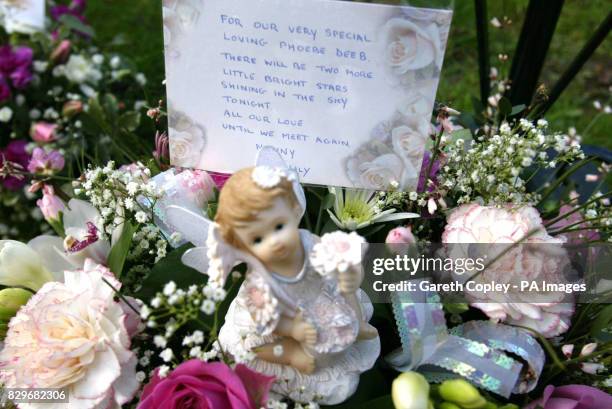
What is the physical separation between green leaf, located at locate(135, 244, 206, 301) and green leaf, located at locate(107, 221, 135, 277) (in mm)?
40

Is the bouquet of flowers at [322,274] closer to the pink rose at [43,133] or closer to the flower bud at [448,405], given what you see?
the flower bud at [448,405]

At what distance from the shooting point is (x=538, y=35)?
1223mm

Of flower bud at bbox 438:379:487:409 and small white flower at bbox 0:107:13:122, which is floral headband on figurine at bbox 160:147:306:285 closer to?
flower bud at bbox 438:379:487:409

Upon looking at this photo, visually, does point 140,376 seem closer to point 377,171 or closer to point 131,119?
point 377,171

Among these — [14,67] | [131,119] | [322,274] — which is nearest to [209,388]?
[322,274]

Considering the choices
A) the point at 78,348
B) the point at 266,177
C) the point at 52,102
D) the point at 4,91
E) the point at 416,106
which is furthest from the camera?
the point at 52,102

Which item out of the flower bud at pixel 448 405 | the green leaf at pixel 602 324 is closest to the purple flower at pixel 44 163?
the flower bud at pixel 448 405

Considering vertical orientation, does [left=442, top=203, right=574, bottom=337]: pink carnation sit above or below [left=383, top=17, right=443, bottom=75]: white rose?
below

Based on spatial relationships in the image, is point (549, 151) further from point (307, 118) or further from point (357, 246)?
point (357, 246)

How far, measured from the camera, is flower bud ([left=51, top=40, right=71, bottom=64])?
1.63 m

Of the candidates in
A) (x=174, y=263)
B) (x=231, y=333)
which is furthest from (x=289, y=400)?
(x=174, y=263)

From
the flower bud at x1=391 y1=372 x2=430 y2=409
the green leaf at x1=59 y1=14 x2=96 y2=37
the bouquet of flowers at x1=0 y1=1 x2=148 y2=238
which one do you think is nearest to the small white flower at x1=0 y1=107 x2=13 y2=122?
the bouquet of flowers at x1=0 y1=1 x2=148 y2=238

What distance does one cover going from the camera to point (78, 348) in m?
0.72

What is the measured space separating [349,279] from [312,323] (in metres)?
0.08
